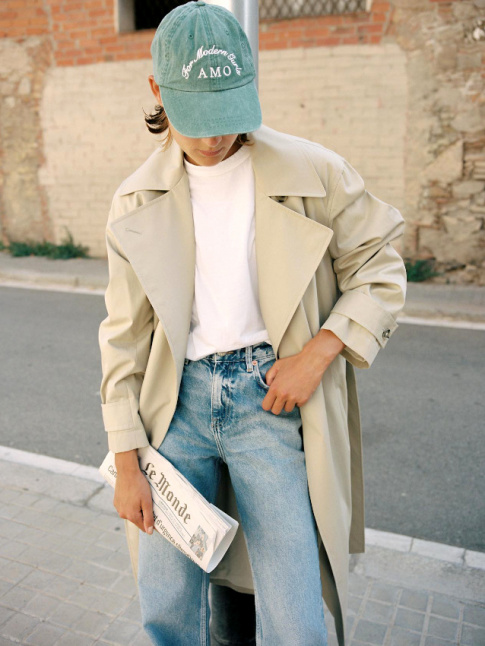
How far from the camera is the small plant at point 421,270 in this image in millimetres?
8734

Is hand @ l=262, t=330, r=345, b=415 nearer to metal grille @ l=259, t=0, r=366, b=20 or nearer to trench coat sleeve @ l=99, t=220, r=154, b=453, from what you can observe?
trench coat sleeve @ l=99, t=220, r=154, b=453

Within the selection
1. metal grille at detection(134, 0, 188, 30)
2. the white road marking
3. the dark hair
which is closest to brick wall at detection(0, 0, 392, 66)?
metal grille at detection(134, 0, 188, 30)

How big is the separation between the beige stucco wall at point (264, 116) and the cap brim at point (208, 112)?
25.1ft

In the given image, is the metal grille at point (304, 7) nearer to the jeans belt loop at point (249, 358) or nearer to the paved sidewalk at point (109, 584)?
the paved sidewalk at point (109, 584)

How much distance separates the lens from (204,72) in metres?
1.50

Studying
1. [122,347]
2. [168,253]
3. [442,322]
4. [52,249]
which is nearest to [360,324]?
[168,253]

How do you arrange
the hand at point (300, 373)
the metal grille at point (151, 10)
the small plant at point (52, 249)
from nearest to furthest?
1. the hand at point (300, 373)
2. the metal grille at point (151, 10)
3. the small plant at point (52, 249)

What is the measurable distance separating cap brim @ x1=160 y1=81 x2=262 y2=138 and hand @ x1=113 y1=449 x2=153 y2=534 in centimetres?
88

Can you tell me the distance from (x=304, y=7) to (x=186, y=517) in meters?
8.51

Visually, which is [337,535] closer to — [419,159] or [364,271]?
[364,271]

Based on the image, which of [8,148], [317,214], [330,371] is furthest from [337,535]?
[8,148]

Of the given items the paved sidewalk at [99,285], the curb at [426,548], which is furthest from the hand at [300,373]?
the paved sidewalk at [99,285]

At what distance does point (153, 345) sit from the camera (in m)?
1.77

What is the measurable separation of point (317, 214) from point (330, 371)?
439 millimetres
